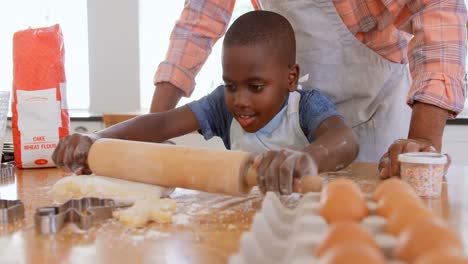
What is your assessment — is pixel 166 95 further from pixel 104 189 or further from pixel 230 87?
pixel 104 189

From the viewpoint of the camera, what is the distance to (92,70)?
3.48 m

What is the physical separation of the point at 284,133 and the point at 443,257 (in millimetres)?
1007

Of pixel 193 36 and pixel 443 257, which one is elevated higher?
pixel 193 36

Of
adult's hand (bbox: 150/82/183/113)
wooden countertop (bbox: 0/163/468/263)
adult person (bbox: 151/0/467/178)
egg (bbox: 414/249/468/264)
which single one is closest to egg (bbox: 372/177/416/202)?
wooden countertop (bbox: 0/163/468/263)

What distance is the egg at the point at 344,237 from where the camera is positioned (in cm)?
42

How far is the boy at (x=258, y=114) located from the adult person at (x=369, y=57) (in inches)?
7.2

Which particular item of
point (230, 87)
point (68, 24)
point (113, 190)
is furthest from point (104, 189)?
point (68, 24)

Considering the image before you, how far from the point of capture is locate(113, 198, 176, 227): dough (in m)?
0.81

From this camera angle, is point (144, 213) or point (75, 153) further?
point (75, 153)

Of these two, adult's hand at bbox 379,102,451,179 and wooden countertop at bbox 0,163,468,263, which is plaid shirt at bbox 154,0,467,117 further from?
wooden countertop at bbox 0,163,468,263

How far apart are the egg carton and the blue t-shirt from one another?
0.61 metres

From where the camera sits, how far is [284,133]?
4.49 ft

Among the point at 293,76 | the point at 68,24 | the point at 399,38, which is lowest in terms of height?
the point at 293,76

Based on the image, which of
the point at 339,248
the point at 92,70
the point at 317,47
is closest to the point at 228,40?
the point at 317,47
